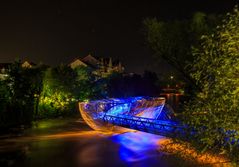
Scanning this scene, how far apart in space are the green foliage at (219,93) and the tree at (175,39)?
11180 millimetres

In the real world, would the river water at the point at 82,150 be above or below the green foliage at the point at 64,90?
below

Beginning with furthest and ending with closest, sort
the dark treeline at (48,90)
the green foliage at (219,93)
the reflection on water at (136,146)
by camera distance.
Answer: the dark treeline at (48,90) < the reflection on water at (136,146) < the green foliage at (219,93)

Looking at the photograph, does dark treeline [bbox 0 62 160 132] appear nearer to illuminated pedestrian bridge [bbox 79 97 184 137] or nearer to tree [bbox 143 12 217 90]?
illuminated pedestrian bridge [bbox 79 97 184 137]

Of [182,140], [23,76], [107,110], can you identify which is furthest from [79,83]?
[182,140]

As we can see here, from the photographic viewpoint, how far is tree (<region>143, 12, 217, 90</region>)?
17.3 meters

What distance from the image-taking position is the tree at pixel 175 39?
56.7ft

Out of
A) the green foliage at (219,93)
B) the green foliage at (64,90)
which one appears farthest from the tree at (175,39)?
the green foliage at (64,90)

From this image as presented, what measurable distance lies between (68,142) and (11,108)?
1092cm

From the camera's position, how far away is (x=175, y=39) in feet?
59.1

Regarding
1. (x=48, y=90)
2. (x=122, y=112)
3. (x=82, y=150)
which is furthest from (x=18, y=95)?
(x=82, y=150)

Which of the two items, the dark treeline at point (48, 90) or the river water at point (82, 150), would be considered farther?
the dark treeline at point (48, 90)

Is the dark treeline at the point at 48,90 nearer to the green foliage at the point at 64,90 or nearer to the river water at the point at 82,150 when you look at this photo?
the green foliage at the point at 64,90

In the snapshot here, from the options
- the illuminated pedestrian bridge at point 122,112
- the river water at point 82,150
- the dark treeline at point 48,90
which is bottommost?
the river water at point 82,150

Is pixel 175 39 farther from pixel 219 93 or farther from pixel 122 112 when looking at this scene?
pixel 219 93
